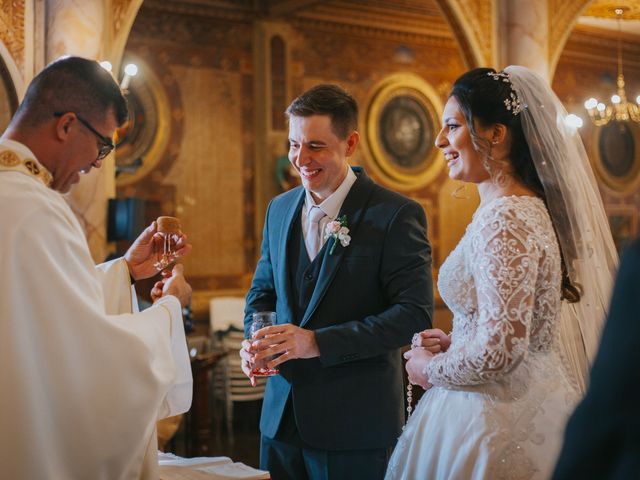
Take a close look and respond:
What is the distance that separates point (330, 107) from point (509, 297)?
114 cm

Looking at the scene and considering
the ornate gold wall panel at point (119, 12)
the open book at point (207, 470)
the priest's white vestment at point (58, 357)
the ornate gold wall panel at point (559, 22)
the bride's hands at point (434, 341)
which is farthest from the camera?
the ornate gold wall panel at point (559, 22)

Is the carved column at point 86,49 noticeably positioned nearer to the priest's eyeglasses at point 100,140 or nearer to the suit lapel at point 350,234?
the suit lapel at point 350,234

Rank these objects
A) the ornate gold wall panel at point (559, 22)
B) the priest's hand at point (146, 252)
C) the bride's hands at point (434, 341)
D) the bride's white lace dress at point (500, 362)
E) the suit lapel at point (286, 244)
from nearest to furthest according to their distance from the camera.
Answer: the bride's white lace dress at point (500, 362) → the bride's hands at point (434, 341) → the priest's hand at point (146, 252) → the suit lapel at point (286, 244) → the ornate gold wall panel at point (559, 22)

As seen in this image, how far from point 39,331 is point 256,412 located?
7.82 metres

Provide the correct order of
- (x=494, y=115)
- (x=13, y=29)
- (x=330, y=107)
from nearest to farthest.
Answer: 1. (x=494, y=115)
2. (x=330, y=107)
3. (x=13, y=29)

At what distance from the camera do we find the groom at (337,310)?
3004mm

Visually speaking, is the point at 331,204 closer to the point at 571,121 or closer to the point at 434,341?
the point at 434,341

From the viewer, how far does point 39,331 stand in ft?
7.39

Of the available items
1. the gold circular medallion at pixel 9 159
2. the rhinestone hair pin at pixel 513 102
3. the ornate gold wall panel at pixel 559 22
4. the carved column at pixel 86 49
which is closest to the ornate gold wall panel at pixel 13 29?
the carved column at pixel 86 49

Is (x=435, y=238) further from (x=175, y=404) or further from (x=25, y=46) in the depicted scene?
(x=175, y=404)

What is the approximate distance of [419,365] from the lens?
2.78 meters

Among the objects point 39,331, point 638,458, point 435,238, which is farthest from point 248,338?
point 435,238

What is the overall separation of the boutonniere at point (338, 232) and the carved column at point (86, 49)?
123 inches

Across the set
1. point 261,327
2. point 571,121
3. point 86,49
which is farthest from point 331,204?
point 86,49
